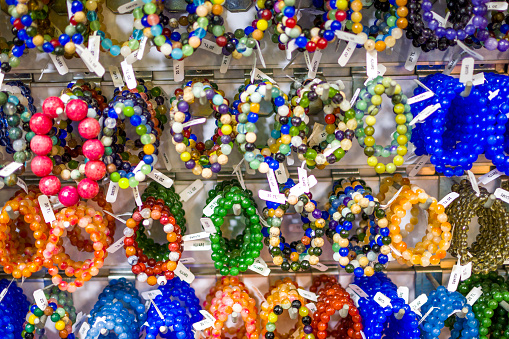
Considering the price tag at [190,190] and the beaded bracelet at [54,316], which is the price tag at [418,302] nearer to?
the price tag at [190,190]

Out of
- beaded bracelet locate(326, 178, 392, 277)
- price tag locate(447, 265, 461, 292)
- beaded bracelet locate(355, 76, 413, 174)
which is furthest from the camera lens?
Answer: price tag locate(447, 265, 461, 292)

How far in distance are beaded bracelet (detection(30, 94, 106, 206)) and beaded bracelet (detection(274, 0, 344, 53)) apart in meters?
0.79

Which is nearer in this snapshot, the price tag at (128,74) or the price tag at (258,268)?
the price tag at (128,74)

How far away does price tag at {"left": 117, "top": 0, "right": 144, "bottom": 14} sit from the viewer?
5.56 feet

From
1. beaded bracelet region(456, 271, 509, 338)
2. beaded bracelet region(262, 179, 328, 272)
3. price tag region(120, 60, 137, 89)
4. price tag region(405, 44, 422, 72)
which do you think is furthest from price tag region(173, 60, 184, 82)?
beaded bracelet region(456, 271, 509, 338)

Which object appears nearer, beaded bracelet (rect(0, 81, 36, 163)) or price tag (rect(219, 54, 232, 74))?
beaded bracelet (rect(0, 81, 36, 163))

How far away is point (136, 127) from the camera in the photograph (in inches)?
65.3

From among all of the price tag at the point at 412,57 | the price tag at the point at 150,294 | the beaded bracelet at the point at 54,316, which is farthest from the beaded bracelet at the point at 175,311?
the price tag at the point at 412,57

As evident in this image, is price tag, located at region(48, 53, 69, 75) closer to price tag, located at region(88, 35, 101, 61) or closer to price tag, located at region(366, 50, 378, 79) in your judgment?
price tag, located at region(88, 35, 101, 61)

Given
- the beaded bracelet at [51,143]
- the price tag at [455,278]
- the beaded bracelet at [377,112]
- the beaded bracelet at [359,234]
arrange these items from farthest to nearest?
1. the price tag at [455,278]
2. the beaded bracelet at [359,234]
3. the beaded bracelet at [377,112]
4. the beaded bracelet at [51,143]

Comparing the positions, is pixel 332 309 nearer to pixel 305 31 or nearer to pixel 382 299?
pixel 382 299

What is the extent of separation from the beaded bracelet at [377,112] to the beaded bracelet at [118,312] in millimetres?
1225

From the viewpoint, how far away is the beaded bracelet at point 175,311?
5.97ft

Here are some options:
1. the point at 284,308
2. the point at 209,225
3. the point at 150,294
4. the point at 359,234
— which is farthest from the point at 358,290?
the point at 150,294
